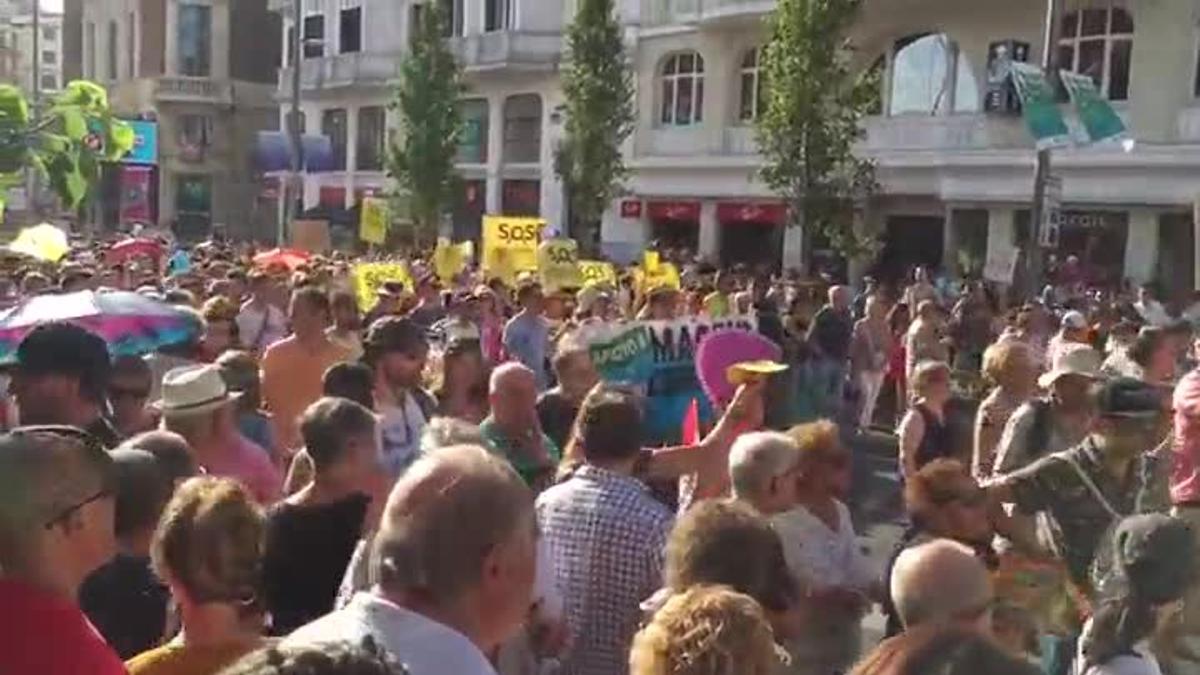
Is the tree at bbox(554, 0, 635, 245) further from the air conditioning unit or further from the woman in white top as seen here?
the woman in white top

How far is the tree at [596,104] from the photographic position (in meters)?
31.0

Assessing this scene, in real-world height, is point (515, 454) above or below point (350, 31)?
below

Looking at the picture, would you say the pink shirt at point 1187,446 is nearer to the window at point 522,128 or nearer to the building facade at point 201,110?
the window at point 522,128

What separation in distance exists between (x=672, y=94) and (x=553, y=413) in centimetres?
2701

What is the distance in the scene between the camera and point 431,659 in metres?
2.52

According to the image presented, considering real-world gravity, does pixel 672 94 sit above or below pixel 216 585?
above

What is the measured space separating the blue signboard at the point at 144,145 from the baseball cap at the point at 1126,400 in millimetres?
42378

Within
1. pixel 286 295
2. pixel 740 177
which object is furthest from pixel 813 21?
pixel 286 295

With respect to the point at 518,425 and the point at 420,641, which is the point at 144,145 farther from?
the point at 420,641

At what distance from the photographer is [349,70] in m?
44.6

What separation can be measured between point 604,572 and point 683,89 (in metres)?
29.3

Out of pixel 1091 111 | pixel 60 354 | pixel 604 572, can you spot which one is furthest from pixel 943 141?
pixel 604 572

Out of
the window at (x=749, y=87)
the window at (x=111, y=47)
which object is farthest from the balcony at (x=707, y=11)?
the window at (x=111, y=47)

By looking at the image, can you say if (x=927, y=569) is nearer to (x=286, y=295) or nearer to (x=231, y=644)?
(x=231, y=644)
